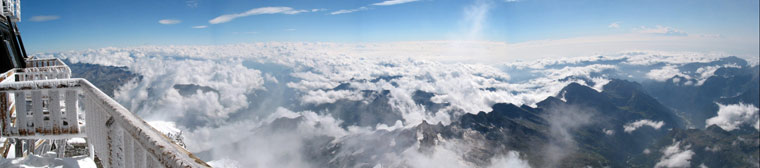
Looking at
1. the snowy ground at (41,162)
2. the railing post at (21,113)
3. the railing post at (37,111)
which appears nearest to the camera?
the snowy ground at (41,162)

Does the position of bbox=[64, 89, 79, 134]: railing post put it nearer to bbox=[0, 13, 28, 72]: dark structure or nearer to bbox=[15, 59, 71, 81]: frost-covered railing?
bbox=[0, 13, 28, 72]: dark structure

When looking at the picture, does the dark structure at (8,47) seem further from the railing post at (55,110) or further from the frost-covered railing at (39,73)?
the railing post at (55,110)

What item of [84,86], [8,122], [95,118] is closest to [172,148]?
[95,118]

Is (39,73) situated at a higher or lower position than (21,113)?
higher

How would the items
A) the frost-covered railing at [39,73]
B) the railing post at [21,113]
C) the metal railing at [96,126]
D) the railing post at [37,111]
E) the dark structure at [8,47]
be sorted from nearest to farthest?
the metal railing at [96,126] → the railing post at [37,111] → the railing post at [21,113] → the dark structure at [8,47] → the frost-covered railing at [39,73]

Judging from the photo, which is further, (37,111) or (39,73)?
(39,73)

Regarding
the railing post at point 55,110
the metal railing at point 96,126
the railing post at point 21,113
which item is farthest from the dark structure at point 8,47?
the railing post at point 55,110

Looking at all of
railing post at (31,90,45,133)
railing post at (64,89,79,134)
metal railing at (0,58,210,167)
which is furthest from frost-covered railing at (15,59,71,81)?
railing post at (64,89,79,134)

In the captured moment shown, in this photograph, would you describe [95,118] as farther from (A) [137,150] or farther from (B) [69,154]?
(B) [69,154]

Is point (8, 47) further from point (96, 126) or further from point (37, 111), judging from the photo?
point (96, 126)

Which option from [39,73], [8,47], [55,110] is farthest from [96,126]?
[8,47]
